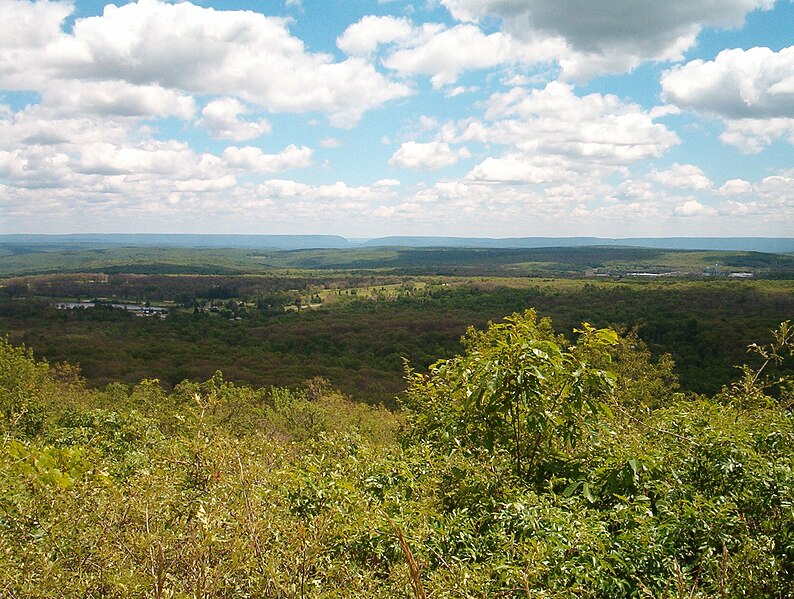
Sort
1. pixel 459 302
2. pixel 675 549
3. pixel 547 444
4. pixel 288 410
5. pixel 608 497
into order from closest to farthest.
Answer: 1. pixel 675 549
2. pixel 608 497
3. pixel 547 444
4. pixel 288 410
5. pixel 459 302

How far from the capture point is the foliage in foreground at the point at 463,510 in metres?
4.51

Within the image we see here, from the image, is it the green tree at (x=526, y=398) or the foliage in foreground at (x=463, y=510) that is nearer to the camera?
the foliage in foreground at (x=463, y=510)

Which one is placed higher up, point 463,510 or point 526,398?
point 526,398

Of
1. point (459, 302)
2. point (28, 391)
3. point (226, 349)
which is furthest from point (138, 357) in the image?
point (459, 302)

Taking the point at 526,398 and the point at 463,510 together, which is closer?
the point at 526,398

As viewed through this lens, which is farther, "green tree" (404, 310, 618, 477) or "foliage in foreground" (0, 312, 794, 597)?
"green tree" (404, 310, 618, 477)

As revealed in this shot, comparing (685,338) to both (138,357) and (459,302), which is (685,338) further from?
(138,357)

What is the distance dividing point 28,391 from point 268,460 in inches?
1314

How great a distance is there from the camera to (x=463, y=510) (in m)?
7.05

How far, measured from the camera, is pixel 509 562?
17.3ft

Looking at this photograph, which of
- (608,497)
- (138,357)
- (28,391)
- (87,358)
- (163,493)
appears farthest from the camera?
(138,357)

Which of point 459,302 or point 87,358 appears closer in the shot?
point 87,358

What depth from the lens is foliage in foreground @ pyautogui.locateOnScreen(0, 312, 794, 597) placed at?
178 inches

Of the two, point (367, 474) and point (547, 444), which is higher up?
point (547, 444)
